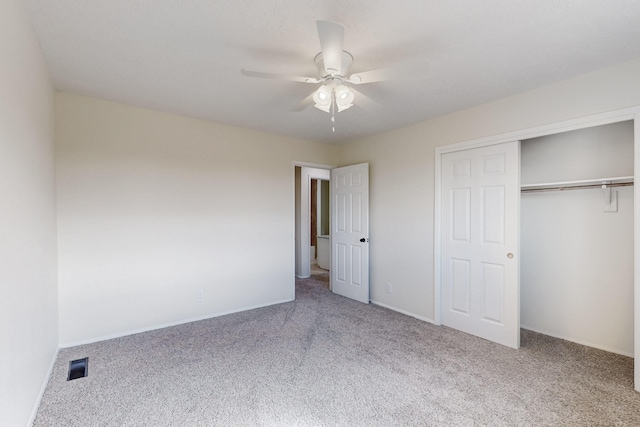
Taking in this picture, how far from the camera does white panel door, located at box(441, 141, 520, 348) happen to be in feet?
9.29

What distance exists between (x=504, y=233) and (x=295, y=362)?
2.30m

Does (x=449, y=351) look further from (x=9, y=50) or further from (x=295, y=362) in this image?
(x=9, y=50)

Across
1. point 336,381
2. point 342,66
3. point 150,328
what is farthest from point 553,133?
point 150,328

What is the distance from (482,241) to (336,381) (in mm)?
2001

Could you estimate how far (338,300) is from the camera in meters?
4.35

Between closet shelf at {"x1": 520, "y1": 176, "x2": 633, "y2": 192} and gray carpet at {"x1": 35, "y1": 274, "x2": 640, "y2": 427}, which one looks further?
closet shelf at {"x1": 520, "y1": 176, "x2": 633, "y2": 192}

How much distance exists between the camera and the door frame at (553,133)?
6.98 feet

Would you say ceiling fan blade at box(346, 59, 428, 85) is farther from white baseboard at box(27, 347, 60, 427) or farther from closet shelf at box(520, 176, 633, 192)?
white baseboard at box(27, 347, 60, 427)

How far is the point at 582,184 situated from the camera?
9.07 ft

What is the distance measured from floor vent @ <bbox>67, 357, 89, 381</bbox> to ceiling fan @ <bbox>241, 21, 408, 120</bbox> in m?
2.59

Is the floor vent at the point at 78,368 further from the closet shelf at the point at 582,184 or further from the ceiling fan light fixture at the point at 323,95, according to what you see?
the closet shelf at the point at 582,184

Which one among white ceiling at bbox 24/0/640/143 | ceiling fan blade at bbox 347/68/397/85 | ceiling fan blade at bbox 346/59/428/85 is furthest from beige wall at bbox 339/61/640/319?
ceiling fan blade at bbox 347/68/397/85

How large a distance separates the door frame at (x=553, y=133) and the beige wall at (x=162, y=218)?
196cm

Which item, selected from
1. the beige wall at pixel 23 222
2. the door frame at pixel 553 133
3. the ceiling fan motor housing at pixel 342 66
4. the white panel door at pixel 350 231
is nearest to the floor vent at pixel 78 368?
the beige wall at pixel 23 222
